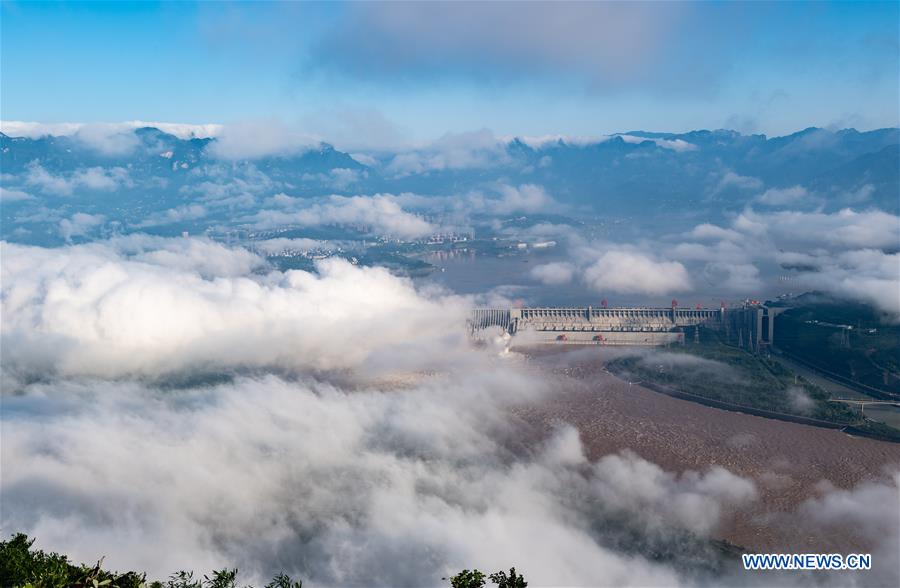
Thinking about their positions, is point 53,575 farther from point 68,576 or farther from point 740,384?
point 740,384

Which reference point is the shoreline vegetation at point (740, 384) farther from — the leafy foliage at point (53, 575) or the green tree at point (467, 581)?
the leafy foliage at point (53, 575)

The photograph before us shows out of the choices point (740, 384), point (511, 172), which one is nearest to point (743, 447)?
point (740, 384)

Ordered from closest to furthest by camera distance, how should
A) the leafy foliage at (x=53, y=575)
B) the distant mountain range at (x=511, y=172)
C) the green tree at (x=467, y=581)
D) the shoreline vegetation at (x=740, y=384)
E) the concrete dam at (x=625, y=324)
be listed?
the green tree at (x=467, y=581)
the leafy foliage at (x=53, y=575)
the shoreline vegetation at (x=740, y=384)
the concrete dam at (x=625, y=324)
the distant mountain range at (x=511, y=172)

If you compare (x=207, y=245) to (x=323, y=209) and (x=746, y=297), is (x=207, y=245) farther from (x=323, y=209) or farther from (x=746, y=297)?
(x=746, y=297)

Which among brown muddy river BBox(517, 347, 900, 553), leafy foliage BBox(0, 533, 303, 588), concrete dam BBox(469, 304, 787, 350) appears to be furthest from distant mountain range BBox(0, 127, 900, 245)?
leafy foliage BBox(0, 533, 303, 588)

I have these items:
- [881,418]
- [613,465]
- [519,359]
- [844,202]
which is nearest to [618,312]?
[519,359]

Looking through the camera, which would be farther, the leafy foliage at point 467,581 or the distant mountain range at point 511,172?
the distant mountain range at point 511,172

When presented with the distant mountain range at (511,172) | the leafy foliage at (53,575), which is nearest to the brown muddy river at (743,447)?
the leafy foliage at (53,575)

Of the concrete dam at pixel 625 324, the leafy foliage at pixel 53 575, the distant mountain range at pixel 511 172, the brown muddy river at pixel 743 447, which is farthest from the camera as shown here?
the distant mountain range at pixel 511 172

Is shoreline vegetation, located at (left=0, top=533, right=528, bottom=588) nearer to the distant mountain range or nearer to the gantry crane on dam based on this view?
the gantry crane on dam
